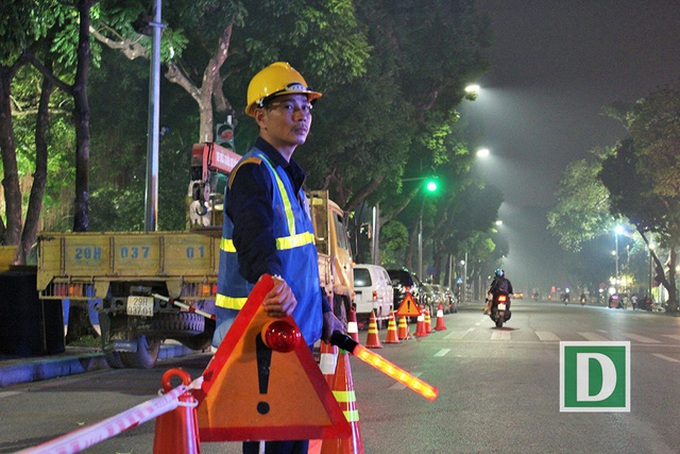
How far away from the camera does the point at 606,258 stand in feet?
341

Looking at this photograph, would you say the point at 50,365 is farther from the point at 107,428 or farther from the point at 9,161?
the point at 9,161

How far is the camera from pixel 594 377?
40.4ft

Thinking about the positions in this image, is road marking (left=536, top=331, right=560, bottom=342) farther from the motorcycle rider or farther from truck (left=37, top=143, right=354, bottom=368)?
truck (left=37, top=143, right=354, bottom=368)

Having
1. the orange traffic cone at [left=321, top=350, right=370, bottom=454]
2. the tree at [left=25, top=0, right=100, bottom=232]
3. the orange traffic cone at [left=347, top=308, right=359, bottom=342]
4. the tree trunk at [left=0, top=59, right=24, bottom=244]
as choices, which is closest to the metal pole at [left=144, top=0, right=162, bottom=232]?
the tree at [left=25, top=0, right=100, bottom=232]

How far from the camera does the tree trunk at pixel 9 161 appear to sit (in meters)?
21.9

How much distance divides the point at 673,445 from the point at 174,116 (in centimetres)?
2398

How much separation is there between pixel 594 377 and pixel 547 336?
9279 millimetres

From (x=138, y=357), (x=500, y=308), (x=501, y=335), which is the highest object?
(x=500, y=308)

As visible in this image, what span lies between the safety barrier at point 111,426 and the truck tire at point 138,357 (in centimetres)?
982

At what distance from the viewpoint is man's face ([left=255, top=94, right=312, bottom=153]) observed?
4.14 metres

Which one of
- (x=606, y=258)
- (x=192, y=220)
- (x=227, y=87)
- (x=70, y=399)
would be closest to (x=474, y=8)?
(x=227, y=87)

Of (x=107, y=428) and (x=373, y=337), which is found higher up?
(x=107, y=428)

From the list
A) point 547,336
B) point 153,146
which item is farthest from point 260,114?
point 547,336

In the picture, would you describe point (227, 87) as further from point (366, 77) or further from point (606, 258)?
point (606, 258)
